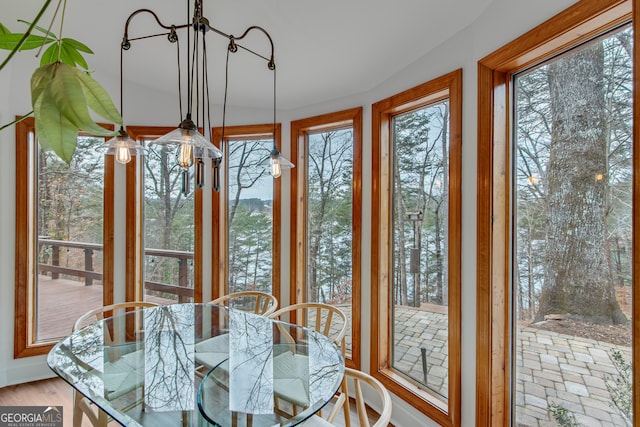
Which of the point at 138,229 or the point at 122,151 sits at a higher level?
the point at 122,151

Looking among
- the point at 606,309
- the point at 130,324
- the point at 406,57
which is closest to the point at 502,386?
the point at 606,309

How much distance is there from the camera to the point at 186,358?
67.4 inches

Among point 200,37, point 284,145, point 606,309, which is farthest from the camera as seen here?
point 284,145

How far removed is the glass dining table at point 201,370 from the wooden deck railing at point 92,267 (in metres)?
0.95

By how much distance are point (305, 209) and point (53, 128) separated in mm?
2626

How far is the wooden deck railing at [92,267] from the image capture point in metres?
2.87

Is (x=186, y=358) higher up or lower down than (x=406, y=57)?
lower down

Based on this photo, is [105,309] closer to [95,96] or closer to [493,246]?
[95,96]

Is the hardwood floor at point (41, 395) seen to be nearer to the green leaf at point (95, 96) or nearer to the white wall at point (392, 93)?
the white wall at point (392, 93)

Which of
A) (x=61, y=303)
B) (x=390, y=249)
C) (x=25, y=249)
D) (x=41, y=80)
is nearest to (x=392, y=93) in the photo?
(x=390, y=249)

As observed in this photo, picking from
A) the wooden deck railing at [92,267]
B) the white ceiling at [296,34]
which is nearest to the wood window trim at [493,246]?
the white ceiling at [296,34]

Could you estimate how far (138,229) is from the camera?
3.05 metres

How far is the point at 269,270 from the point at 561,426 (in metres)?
2.35

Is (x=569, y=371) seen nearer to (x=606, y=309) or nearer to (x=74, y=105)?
(x=606, y=309)
